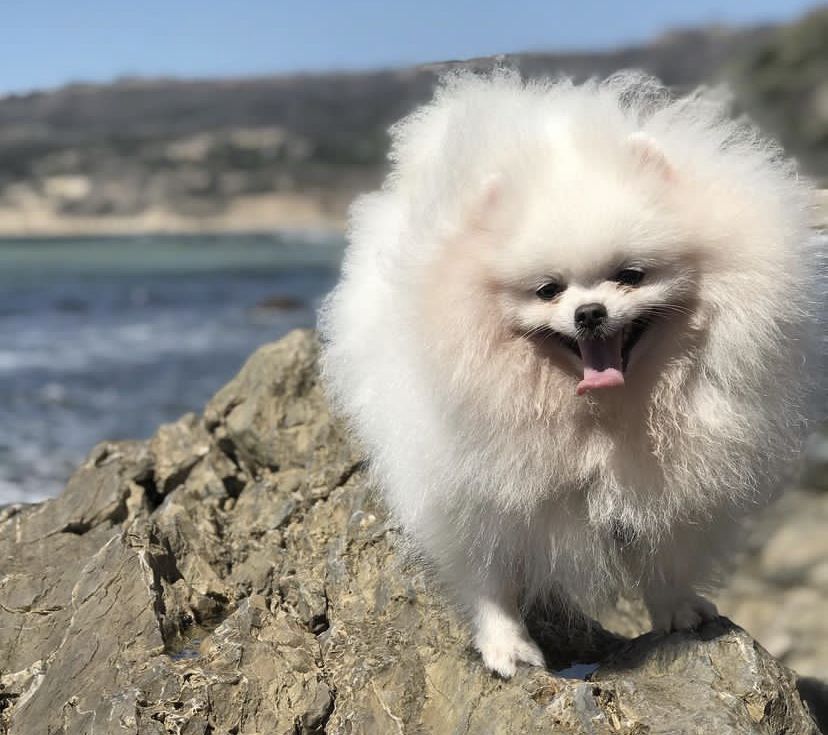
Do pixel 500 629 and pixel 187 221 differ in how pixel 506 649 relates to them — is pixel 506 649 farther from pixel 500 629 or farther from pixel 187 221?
pixel 187 221

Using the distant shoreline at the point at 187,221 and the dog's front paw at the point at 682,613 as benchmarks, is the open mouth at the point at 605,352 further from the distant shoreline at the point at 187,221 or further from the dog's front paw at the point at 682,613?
the distant shoreline at the point at 187,221

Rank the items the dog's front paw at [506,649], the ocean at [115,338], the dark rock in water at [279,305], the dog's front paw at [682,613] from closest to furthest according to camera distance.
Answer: the dog's front paw at [506,649] < the dog's front paw at [682,613] < the ocean at [115,338] < the dark rock in water at [279,305]

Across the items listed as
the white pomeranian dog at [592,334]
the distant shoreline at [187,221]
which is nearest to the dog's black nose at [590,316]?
the white pomeranian dog at [592,334]

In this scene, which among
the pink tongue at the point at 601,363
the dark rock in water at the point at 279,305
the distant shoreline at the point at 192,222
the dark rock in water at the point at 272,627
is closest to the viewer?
the pink tongue at the point at 601,363

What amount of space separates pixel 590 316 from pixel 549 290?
0.14 m

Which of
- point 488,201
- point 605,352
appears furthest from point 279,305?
point 605,352

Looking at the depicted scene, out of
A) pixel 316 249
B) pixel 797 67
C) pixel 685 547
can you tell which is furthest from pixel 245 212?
pixel 685 547

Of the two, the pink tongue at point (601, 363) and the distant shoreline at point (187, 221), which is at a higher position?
the pink tongue at point (601, 363)

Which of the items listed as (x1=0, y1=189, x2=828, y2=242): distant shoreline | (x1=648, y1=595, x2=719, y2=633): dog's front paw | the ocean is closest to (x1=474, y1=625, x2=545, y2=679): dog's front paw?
(x1=648, y1=595, x2=719, y2=633): dog's front paw

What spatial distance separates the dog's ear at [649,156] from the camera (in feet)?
8.29

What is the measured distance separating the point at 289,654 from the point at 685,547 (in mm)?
1298

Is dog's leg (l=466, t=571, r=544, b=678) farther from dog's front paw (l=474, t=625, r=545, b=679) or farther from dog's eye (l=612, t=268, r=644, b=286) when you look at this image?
dog's eye (l=612, t=268, r=644, b=286)

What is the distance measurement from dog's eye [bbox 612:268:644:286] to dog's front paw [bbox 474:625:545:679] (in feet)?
3.96

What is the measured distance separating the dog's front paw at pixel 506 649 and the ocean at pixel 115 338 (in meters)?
4.12
